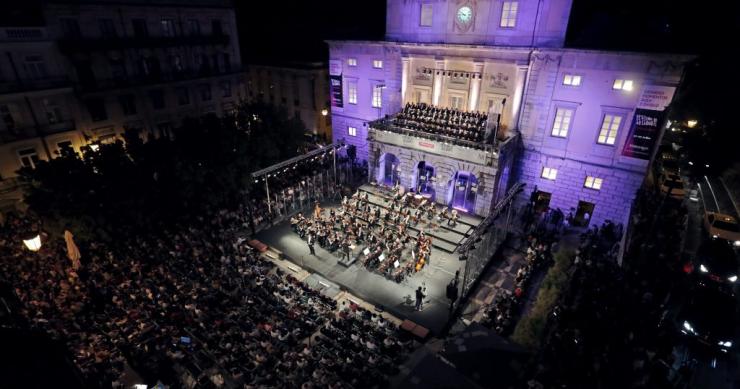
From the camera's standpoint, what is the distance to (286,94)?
45.6 metres

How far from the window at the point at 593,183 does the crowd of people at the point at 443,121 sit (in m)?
8.61

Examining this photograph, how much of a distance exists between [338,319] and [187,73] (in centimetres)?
2852

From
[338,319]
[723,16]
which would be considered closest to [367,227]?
[338,319]

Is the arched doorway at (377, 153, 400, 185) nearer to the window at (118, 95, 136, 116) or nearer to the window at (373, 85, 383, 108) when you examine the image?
the window at (373, 85, 383, 108)

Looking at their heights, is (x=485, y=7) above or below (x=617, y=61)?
above

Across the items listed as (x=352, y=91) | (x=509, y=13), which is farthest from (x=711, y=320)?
(x=352, y=91)

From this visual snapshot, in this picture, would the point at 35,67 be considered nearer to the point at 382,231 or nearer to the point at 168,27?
the point at 168,27

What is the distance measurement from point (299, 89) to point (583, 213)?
109 ft

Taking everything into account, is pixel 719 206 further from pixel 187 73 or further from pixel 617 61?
pixel 187 73

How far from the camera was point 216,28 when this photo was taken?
36.3 m

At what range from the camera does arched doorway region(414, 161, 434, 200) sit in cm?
3266

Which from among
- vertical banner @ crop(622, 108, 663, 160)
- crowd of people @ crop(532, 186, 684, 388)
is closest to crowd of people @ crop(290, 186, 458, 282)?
crowd of people @ crop(532, 186, 684, 388)

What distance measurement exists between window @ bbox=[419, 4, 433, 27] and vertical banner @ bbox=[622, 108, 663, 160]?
56.7ft

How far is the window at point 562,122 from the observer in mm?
27500
